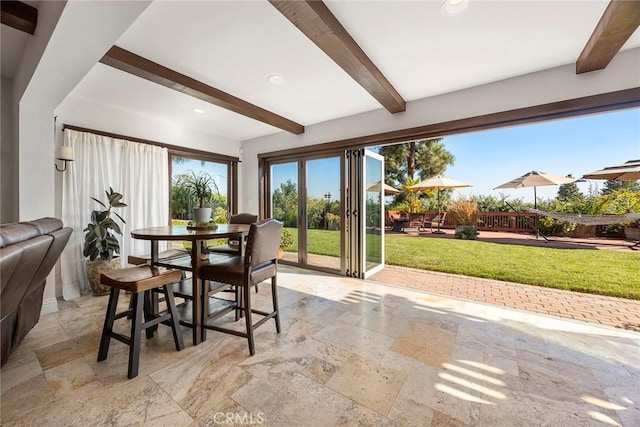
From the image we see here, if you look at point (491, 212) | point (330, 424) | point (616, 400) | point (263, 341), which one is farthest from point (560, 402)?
point (491, 212)

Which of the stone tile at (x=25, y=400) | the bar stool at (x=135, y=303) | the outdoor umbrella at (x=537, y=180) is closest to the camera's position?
the stone tile at (x=25, y=400)

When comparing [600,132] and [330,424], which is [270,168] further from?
A: [600,132]

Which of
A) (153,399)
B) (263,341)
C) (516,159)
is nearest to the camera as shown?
(153,399)

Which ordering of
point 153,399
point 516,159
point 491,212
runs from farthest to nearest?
point 491,212, point 516,159, point 153,399

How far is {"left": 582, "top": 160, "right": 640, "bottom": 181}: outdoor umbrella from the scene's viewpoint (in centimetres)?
414

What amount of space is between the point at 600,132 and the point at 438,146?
371cm

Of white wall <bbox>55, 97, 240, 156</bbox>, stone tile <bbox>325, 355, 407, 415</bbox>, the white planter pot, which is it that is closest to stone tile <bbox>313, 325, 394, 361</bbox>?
stone tile <bbox>325, 355, 407, 415</bbox>

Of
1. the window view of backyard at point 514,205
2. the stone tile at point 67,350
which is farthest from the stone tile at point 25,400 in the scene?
the window view of backyard at point 514,205

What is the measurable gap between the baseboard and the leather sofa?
816 mm

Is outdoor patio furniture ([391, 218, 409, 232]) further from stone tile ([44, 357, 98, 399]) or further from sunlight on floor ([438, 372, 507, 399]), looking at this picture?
stone tile ([44, 357, 98, 399])

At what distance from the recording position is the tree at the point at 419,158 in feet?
27.7

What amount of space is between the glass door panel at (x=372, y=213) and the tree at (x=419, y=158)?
421 cm

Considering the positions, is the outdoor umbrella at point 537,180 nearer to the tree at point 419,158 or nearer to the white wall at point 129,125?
the tree at point 419,158

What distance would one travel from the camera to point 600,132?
5379 millimetres
